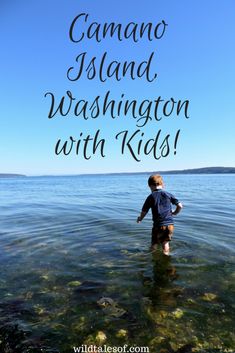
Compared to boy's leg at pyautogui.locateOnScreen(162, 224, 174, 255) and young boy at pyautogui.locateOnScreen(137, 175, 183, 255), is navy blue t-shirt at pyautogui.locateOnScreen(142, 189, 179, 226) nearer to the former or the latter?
young boy at pyautogui.locateOnScreen(137, 175, 183, 255)

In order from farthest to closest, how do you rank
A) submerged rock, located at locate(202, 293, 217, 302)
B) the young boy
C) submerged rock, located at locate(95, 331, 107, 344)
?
the young boy, submerged rock, located at locate(202, 293, 217, 302), submerged rock, located at locate(95, 331, 107, 344)

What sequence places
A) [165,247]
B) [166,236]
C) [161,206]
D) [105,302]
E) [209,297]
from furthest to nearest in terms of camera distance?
[165,247], [166,236], [161,206], [209,297], [105,302]

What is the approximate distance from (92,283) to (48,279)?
1350mm

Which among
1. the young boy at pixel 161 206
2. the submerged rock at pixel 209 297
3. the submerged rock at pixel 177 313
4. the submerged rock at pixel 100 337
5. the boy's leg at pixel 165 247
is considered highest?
the young boy at pixel 161 206

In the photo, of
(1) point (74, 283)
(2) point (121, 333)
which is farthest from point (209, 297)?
(1) point (74, 283)

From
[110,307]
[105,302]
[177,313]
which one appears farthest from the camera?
[105,302]

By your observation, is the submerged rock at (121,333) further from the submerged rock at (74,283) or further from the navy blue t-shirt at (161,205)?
the navy blue t-shirt at (161,205)

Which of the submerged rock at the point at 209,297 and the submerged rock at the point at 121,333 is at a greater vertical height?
the submerged rock at the point at 209,297

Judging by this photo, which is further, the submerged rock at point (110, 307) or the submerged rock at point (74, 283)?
the submerged rock at point (74, 283)

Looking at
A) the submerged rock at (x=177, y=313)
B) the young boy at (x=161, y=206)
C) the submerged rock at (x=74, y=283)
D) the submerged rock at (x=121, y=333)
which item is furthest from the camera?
the young boy at (x=161, y=206)

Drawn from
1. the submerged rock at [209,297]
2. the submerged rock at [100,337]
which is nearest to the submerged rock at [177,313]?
the submerged rock at [209,297]

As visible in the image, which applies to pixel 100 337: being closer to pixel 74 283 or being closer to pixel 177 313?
pixel 177 313

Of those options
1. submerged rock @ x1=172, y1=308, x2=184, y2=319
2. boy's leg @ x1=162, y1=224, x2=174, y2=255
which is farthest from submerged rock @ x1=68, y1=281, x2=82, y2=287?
boy's leg @ x1=162, y1=224, x2=174, y2=255

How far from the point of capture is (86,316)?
6.38m
